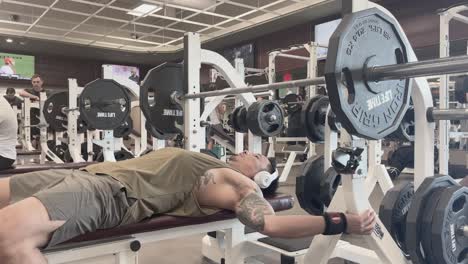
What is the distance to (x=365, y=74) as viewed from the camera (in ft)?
3.71

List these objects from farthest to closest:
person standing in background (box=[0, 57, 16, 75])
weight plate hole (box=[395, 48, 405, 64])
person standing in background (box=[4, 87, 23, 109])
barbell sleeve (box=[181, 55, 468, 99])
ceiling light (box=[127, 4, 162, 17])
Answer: person standing in background (box=[0, 57, 16, 75]) < ceiling light (box=[127, 4, 162, 17]) < person standing in background (box=[4, 87, 23, 109]) < weight plate hole (box=[395, 48, 405, 64]) < barbell sleeve (box=[181, 55, 468, 99])

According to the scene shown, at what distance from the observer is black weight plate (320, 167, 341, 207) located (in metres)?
2.01

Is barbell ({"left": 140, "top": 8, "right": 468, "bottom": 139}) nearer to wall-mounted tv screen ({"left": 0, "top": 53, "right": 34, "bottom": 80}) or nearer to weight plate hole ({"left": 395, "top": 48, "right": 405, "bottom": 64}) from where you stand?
weight plate hole ({"left": 395, "top": 48, "right": 405, "bottom": 64})

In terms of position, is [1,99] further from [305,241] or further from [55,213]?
[305,241]

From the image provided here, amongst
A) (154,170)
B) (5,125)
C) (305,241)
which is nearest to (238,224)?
(305,241)

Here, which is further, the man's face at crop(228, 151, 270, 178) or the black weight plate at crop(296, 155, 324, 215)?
the black weight plate at crop(296, 155, 324, 215)

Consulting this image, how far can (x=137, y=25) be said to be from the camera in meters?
8.32

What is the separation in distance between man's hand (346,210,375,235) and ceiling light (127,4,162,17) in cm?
647

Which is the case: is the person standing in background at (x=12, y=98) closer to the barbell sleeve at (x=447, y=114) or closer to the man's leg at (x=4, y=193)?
the man's leg at (x=4, y=193)

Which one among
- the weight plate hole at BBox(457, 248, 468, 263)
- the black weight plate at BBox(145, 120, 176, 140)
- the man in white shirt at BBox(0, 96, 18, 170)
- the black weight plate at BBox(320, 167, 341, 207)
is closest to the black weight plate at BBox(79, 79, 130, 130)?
the black weight plate at BBox(145, 120, 176, 140)

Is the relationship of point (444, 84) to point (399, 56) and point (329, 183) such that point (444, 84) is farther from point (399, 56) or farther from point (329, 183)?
point (399, 56)

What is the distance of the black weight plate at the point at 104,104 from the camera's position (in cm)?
355

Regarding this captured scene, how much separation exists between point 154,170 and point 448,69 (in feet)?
4.04

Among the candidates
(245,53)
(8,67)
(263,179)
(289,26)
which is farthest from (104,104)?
(8,67)
